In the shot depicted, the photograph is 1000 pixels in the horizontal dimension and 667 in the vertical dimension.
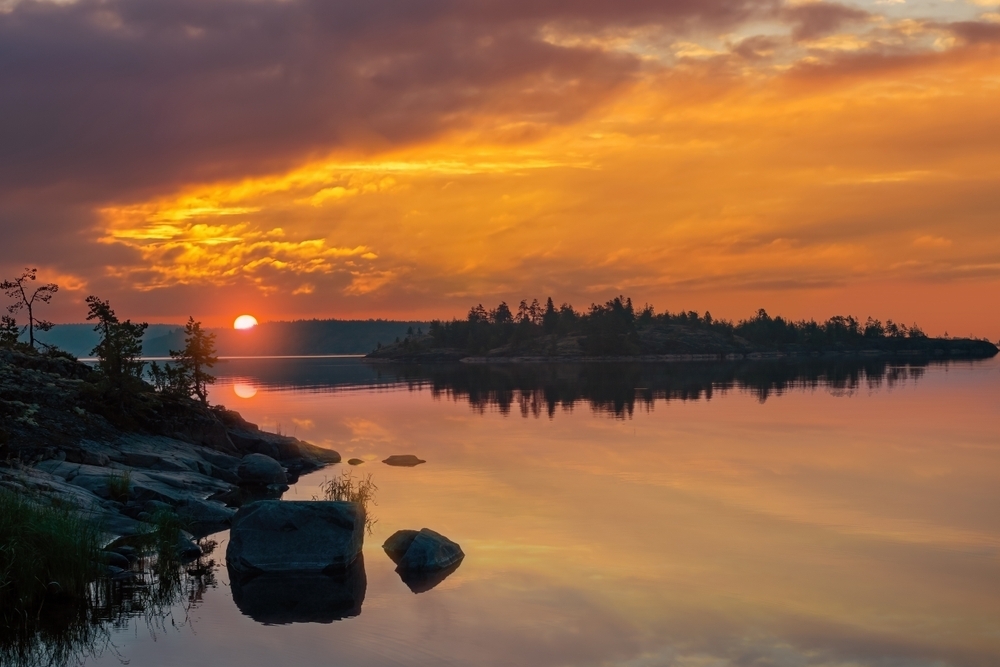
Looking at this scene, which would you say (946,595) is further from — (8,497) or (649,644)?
(8,497)

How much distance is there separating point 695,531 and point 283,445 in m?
28.1

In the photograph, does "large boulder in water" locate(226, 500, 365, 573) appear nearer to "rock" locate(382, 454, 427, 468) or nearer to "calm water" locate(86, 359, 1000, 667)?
"calm water" locate(86, 359, 1000, 667)

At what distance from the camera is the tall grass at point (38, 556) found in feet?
69.7

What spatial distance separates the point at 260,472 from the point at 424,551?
1903cm

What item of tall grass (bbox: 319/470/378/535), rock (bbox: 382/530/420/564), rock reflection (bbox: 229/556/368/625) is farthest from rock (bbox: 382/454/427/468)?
rock reflection (bbox: 229/556/368/625)

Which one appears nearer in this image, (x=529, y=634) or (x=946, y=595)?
(x=529, y=634)

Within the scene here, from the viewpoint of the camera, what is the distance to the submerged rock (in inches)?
1011

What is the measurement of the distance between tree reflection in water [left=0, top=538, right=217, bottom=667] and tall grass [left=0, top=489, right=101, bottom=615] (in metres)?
0.36

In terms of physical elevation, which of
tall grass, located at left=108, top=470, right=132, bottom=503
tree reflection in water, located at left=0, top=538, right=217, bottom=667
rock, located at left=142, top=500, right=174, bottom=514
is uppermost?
tall grass, located at left=108, top=470, right=132, bottom=503

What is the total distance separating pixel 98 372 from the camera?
163 feet

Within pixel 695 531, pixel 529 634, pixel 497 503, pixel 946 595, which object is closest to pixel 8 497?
pixel 529 634

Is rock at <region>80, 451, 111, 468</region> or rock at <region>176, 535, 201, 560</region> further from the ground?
rock at <region>80, 451, 111, 468</region>

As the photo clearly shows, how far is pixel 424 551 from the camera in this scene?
26.8m

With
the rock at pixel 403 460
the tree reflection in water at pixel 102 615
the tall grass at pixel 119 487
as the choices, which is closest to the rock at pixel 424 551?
the tree reflection in water at pixel 102 615
